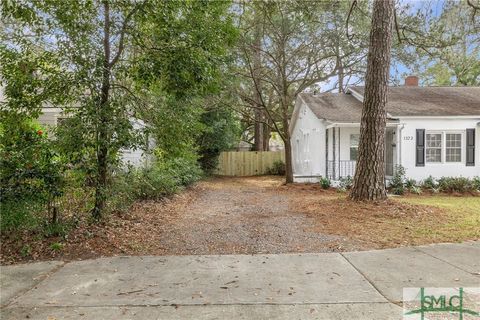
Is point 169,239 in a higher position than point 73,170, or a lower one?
lower

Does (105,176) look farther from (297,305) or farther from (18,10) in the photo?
(297,305)

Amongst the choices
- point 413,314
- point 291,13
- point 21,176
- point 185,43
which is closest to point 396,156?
point 291,13

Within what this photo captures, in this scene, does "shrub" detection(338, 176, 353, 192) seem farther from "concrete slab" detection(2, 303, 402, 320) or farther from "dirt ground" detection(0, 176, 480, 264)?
"concrete slab" detection(2, 303, 402, 320)

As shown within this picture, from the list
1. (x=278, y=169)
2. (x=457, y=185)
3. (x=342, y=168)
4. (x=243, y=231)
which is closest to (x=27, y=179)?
(x=243, y=231)

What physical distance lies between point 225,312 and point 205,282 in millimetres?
837

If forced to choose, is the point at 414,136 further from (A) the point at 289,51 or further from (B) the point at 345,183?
(A) the point at 289,51

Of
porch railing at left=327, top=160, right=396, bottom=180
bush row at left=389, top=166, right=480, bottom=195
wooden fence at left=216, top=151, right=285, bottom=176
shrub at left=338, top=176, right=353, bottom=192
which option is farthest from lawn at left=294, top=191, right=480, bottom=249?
wooden fence at left=216, top=151, right=285, bottom=176

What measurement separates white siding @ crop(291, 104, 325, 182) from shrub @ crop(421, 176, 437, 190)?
12.7ft

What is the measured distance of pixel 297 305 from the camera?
3.54 m

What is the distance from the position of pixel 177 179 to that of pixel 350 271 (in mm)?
9023

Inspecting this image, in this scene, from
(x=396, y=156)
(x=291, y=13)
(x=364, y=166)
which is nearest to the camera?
(x=364, y=166)

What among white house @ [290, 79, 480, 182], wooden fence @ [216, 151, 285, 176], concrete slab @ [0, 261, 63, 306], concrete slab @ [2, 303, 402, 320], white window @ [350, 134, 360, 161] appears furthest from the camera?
wooden fence @ [216, 151, 285, 176]

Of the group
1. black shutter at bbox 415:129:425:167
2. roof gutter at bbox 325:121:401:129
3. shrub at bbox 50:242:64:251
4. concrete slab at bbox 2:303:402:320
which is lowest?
concrete slab at bbox 2:303:402:320

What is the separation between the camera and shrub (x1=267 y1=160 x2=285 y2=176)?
2401 centimetres
